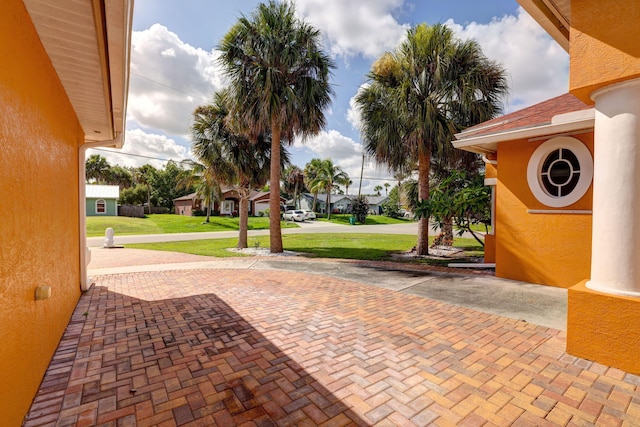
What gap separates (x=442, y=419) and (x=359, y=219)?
3642cm

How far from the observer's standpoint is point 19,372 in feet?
7.68

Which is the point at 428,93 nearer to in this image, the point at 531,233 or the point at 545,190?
the point at 545,190

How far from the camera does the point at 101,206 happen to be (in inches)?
1391

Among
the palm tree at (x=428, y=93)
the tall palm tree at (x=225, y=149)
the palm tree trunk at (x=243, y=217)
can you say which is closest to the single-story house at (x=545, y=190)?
the palm tree at (x=428, y=93)

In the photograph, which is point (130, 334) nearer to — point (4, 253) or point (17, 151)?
point (4, 253)

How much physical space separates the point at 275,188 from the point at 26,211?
979 centimetres

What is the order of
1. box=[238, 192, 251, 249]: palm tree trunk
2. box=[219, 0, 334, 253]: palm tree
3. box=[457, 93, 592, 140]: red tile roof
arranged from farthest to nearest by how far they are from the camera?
1. box=[238, 192, 251, 249]: palm tree trunk
2. box=[219, 0, 334, 253]: palm tree
3. box=[457, 93, 592, 140]: red tile roof

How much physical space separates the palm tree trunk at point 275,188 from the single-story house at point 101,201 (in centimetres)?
3157

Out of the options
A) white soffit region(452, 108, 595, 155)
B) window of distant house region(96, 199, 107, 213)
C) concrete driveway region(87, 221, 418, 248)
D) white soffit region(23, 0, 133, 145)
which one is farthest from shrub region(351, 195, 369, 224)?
white soffit region(23, 0, 133, 145)

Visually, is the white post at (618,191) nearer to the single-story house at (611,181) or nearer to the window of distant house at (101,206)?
the single-story house at (611,181)

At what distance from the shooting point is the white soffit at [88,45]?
268 centimetres

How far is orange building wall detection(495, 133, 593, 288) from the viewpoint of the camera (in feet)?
19.0

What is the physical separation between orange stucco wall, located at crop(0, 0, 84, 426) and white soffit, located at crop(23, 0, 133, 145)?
17 centimetres

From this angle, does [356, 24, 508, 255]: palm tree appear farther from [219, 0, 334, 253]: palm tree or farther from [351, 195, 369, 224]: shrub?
[351, 195, 369, 224]: shrub
